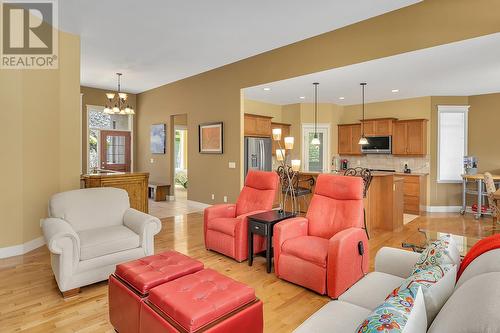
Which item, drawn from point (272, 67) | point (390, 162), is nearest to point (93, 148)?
point (272, 67)

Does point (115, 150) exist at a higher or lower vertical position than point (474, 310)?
higher

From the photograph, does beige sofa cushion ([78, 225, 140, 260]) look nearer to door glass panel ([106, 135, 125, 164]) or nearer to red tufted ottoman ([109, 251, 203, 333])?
red tufted ottoman ([109, 251, 203, 333])

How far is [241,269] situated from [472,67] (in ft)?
15.7

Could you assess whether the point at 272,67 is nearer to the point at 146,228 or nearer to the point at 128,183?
the point at 128,183

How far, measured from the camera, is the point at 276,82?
5355mm

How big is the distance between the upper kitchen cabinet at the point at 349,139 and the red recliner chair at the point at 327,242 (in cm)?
523

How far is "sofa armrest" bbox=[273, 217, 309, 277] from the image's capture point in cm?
302

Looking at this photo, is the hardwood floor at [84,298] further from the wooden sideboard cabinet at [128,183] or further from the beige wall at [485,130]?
the beige wall at [485,130]

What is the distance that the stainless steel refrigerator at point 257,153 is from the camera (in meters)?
6.46

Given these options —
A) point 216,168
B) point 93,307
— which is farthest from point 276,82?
point 93,307

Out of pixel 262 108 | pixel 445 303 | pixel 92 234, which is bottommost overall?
pixel 92 234

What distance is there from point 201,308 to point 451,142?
7.53m

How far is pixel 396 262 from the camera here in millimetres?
2148

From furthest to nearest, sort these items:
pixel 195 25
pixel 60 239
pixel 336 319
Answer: pixel 195 25
pixel 60 239
pixel 336 319
